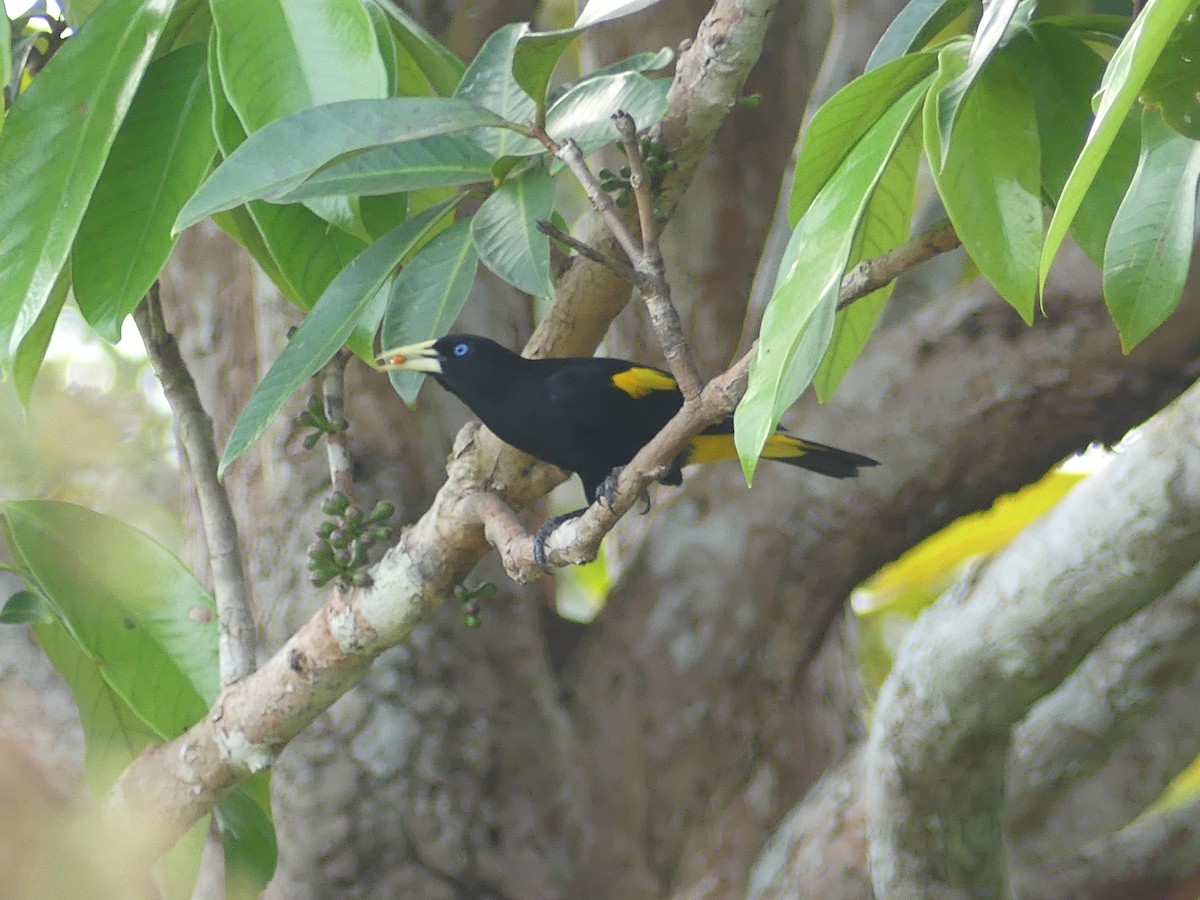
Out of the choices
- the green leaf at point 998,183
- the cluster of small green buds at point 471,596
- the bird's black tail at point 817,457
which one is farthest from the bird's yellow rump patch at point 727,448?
the green leaf at point 998,183

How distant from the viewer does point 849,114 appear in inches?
49.3

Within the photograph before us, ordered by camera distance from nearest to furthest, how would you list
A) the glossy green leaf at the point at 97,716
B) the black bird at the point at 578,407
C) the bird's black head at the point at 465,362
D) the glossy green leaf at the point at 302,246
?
the glossy green leaf at the point at 302,246
the glossy green leaf at the point at 97,716
the black bird at the point at 578,407
the bird's black head at the point at 465,362

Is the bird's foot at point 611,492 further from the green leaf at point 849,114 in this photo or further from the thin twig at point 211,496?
the thin twig at point 211,496

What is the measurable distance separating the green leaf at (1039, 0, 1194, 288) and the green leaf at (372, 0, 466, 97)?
1.19m

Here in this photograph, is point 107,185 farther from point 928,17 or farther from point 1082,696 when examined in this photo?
point 1082,696

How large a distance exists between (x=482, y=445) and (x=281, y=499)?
80cm

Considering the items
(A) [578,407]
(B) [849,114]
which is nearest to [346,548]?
(A) [578,407]

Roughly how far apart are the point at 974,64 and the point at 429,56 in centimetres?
107

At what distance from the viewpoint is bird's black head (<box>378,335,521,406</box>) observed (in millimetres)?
2633

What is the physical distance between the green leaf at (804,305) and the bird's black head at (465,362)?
1.59 meters

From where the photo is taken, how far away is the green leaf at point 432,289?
1701 mm

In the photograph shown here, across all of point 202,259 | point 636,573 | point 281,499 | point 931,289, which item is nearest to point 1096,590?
point 636,573

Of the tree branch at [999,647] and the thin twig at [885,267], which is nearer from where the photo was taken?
the thin twig at [885,267]

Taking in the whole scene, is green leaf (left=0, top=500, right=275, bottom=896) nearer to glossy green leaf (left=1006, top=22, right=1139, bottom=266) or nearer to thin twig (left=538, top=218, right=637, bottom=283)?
thin twig (left=538, top=218, right=637, bottom=283)
